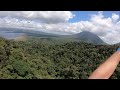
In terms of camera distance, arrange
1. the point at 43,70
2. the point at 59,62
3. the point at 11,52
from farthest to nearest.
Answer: the point at 59,62
the point at 43,70
the point at 11,52

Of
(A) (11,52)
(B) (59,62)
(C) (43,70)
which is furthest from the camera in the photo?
(B) (59,62)
